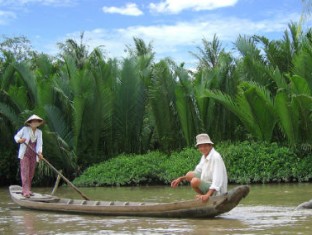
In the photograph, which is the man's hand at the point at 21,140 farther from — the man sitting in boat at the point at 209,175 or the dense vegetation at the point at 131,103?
the dense vegetation at the point at 131,103

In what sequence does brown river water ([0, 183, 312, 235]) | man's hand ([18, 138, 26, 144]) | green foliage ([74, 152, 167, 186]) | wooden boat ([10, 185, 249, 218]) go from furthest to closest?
green foliage ([74, 152, 167, 186])
man's hand ([18, 138, 26, 144])
wooden boat ([10, 185, 249, 218])
brown river water ([0, 183, 312, 235])

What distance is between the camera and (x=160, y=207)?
7.96 m

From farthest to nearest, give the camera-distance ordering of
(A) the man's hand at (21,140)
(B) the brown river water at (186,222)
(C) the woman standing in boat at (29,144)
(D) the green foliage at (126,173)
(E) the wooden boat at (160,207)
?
(D) the green foliage at (126,173), (C) the woman standing in boat at (29,144), (A) the man's hand at (21,140), (E) the wooden boat at (160,207), (B) the brown river water at (186,222)

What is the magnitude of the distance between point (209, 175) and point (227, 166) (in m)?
6.81

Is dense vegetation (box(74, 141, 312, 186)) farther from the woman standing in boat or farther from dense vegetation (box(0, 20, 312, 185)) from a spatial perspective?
the woman standing in boat

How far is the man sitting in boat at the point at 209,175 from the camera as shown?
7477 mm

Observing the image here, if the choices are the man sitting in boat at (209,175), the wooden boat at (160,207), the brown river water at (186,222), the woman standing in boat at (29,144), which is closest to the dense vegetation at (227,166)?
the brown river water at (186,222)

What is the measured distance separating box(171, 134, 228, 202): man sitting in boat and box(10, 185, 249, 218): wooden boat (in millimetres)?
127

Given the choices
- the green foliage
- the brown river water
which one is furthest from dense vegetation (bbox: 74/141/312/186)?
the brown river water

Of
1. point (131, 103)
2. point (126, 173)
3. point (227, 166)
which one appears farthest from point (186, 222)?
point (131, 103)

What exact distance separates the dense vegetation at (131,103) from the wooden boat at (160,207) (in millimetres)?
6297

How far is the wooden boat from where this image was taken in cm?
745

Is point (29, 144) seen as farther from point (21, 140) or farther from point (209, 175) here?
point (209, 175)

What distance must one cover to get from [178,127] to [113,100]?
215 cm
